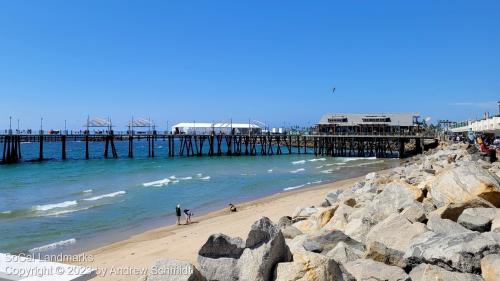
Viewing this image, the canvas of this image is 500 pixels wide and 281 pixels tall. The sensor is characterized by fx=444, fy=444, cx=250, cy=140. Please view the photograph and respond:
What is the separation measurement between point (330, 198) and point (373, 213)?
205 inches

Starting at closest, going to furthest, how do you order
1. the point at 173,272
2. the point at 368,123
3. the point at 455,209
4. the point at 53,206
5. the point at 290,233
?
the point at 173,272, the point at 455,209, the point at 290,233, the point at 53,206, the point at 368,123

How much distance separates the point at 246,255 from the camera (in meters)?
4.62

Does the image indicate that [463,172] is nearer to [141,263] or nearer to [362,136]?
[141,263]

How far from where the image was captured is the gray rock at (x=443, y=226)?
577 centimetres

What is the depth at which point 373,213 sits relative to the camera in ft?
25.0

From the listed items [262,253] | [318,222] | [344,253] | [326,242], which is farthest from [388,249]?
[318,222]

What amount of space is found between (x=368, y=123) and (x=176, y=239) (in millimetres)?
56511

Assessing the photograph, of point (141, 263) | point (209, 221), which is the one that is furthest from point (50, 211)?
point (141, 263)

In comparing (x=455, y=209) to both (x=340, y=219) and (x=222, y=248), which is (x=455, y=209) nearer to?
(x=340, y=219)

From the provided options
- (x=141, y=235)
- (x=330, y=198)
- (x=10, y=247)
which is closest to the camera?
(x=330, y=198)

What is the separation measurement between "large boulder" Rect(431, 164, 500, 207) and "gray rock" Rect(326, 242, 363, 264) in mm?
2382

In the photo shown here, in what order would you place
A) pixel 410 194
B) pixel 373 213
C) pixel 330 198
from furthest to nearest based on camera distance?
pixel 330 198 → pixel 410 194 → pixel 373 213

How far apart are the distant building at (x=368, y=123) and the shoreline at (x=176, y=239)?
47.6 m

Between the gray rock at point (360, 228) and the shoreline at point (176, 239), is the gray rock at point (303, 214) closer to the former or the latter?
the shoreline at point (176, 239)
